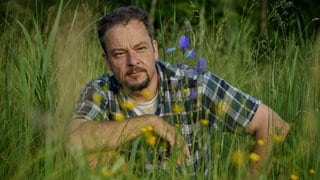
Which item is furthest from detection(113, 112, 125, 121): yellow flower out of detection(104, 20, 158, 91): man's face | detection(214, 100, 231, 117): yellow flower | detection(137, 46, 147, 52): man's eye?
detection(214, 100, 231, 117): yellow flower

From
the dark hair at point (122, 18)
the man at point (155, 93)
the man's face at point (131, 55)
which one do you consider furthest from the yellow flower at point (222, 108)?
the dark hair at point (122, 18)

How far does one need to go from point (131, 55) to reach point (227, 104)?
0.42 metres

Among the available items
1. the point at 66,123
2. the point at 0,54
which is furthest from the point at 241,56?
the point at 66,123

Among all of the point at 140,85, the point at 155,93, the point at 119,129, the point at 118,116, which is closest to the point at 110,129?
the point at 119,129

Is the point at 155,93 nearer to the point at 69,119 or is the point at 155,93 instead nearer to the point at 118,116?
the point at 118,116

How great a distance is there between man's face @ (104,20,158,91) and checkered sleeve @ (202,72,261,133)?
0.22 metres

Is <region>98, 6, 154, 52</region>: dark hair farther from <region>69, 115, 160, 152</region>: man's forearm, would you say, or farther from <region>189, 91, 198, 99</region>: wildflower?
<region>69, 115, 160, 152</region>: man's forearm

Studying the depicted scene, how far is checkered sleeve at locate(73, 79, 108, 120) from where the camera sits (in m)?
2.85

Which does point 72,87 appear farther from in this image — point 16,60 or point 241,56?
point 241,56

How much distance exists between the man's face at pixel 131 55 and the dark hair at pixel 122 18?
0.07 ft

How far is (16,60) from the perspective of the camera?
290 cm

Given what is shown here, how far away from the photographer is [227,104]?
2945mm

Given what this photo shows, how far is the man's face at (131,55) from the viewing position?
2.92 metres

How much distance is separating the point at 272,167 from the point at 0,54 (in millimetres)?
1728
